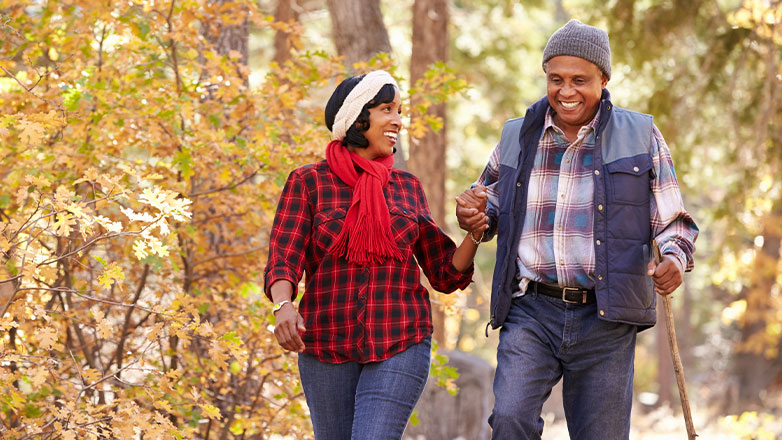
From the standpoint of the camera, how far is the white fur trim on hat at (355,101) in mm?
3740

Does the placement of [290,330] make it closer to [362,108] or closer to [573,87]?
[362,108]

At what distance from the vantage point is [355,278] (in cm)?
359

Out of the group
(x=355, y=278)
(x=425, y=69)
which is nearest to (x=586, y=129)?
(x=355, y=278)

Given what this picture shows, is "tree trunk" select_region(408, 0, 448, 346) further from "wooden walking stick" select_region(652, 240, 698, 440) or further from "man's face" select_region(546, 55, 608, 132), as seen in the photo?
"wooden walking stick" select_region(652, 240, 698, 440)

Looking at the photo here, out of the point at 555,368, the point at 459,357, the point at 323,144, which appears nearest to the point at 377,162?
the point at 555,368

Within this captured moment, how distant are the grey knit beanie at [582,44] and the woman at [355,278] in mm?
691

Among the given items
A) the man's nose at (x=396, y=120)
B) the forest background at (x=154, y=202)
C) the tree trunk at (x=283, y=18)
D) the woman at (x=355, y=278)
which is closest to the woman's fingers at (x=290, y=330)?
the woman at (x=355, y=278)

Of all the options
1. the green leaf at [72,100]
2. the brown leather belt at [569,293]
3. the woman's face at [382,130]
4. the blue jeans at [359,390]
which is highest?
the green leaf at [72,100]

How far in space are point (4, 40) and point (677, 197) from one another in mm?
3980

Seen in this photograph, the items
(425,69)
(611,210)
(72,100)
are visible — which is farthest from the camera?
(425,69)

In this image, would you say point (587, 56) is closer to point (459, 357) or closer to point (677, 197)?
point (677, 197)

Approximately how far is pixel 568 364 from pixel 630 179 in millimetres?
795

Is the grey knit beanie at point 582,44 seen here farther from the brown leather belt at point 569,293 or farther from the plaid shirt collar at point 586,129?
the brown leather belt at point 569,293

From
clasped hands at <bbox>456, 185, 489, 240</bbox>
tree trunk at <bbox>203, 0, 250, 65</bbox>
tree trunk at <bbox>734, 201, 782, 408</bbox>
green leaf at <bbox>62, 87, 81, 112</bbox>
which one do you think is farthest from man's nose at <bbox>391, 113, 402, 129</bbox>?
tree trunk at <bbox>734, 201, 782, 408</bbox>
